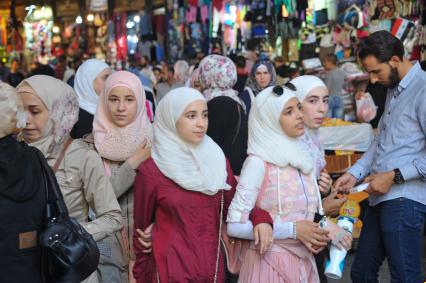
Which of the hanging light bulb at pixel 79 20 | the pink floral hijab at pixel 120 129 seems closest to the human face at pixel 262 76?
the pink floral hijab at pixel 120 129

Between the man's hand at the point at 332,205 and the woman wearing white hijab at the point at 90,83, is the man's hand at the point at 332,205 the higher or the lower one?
the lower one

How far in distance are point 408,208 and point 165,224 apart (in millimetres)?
1458

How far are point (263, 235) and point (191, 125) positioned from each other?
71 centimetres

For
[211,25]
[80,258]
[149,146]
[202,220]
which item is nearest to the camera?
[80,258]

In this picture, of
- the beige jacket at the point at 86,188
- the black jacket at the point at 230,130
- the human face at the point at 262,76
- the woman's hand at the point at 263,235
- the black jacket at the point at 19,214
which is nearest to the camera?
the black jacket at the point at 19,214

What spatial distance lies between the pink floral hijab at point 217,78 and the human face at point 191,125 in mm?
2260

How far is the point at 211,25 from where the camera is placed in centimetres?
1934

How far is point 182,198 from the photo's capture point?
13.5 feet

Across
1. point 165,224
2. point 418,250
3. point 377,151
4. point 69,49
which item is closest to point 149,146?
point 165,224

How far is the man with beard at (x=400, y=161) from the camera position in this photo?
178 inches

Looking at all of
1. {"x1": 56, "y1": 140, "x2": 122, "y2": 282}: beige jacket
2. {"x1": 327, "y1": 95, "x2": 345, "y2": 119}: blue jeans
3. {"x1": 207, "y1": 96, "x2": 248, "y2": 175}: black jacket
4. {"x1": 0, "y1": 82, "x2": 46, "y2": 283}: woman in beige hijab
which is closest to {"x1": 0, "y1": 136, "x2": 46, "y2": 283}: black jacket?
{"x1": 0, "y1": 82, "x2": 46, "y2": 283}: woman in beige hijab

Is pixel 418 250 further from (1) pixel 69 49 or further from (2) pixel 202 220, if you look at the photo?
(1) pixel 69 49

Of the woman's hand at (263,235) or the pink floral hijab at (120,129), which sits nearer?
the woman's hand at (263,235)

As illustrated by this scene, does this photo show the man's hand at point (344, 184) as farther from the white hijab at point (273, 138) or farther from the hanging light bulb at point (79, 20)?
the hanging light bulb at point (79, 20)
